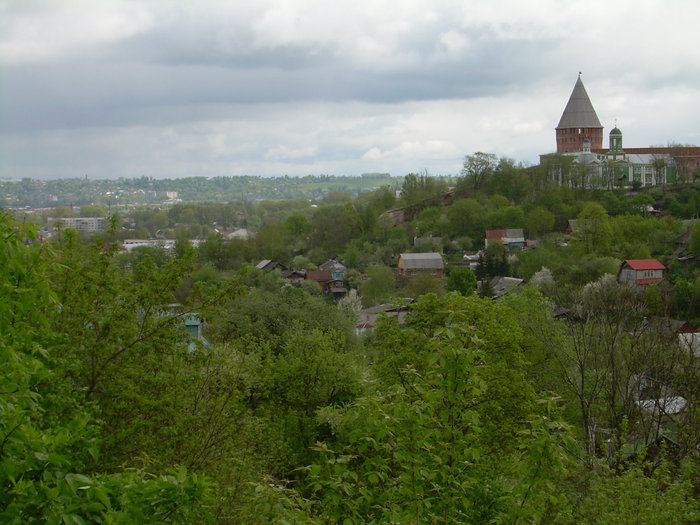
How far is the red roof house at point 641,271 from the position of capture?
133 ft

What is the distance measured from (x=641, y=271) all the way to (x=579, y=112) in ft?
124

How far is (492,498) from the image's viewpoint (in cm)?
557

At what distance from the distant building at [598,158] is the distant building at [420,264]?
16696mm

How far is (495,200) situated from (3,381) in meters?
59.4

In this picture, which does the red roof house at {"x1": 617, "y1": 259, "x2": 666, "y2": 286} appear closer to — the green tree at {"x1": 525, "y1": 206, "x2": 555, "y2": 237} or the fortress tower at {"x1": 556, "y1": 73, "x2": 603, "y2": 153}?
the green tree at {"x1": 525, "y1": 206, "x2": 555, "y2": 237}

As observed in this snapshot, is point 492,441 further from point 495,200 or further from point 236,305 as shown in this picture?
point 495,200

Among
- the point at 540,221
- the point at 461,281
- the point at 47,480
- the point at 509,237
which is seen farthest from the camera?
the point at 540,221

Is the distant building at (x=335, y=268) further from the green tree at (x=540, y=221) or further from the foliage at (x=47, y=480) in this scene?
the foliage at (x=47, y=480)

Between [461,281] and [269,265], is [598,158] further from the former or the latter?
[461,281]

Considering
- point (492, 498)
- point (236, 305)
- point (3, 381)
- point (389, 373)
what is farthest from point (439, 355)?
point (236, 305)

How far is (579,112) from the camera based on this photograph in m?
74.8

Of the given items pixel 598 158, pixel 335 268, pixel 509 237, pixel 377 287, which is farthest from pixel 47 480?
pixel 598 158

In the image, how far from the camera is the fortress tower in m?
74.6

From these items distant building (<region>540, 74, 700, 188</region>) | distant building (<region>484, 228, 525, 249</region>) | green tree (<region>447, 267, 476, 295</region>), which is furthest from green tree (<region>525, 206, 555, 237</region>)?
green tree (<region>447, 267, 476, 295</region>)
